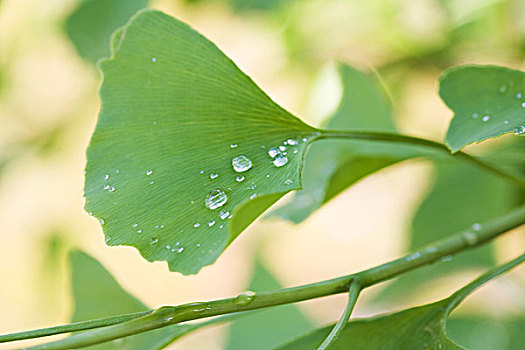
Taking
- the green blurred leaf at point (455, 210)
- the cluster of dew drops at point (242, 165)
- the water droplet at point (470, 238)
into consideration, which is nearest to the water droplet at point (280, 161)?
the cluster of dew drops at point (242, 165)

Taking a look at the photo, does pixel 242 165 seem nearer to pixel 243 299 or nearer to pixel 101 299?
pixel 243 299

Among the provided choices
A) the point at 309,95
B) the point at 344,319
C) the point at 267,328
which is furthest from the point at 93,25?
the point at 344,319

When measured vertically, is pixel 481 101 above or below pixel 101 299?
above

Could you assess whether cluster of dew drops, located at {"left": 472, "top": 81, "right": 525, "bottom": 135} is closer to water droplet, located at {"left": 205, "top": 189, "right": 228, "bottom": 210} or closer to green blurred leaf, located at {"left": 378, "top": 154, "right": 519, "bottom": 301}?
water droplet, located at {"left": 205, "top": 189, "right": 228, "bottom": 210}

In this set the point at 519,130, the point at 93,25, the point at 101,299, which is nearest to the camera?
the point at 519,130

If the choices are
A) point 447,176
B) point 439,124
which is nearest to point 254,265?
point 447,176

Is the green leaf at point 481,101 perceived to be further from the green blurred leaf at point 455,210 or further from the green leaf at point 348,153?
the green blurred leaf at point 455,210

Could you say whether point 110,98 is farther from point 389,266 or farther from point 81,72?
point 81,72
